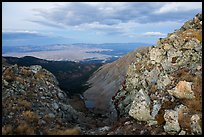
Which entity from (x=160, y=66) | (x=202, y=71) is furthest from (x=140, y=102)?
(x=160, y=66)

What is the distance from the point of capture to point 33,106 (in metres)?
32.8

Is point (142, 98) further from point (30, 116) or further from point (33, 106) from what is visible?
point (33, 106)

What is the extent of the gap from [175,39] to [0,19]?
73.5ft

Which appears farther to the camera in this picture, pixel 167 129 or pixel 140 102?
pixel 140 102

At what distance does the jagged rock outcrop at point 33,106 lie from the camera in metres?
27.4

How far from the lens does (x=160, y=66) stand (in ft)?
123

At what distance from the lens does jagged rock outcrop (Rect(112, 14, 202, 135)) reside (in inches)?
1002

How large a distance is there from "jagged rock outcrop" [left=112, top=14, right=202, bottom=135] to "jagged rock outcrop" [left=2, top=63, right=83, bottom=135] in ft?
24.1

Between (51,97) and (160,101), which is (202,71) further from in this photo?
(51,97)

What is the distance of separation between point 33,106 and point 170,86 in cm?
1533

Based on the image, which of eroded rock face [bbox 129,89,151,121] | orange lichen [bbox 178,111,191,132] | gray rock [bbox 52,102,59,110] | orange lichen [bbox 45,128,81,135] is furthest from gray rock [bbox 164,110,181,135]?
gray rock [bbox 52,102,59,110]

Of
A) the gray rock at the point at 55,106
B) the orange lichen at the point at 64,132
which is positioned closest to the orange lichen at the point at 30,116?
the orange lichen at the point at 64,132

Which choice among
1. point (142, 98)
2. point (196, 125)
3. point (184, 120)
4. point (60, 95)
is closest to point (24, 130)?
point (142, 98)

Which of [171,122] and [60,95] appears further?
[60,95]
